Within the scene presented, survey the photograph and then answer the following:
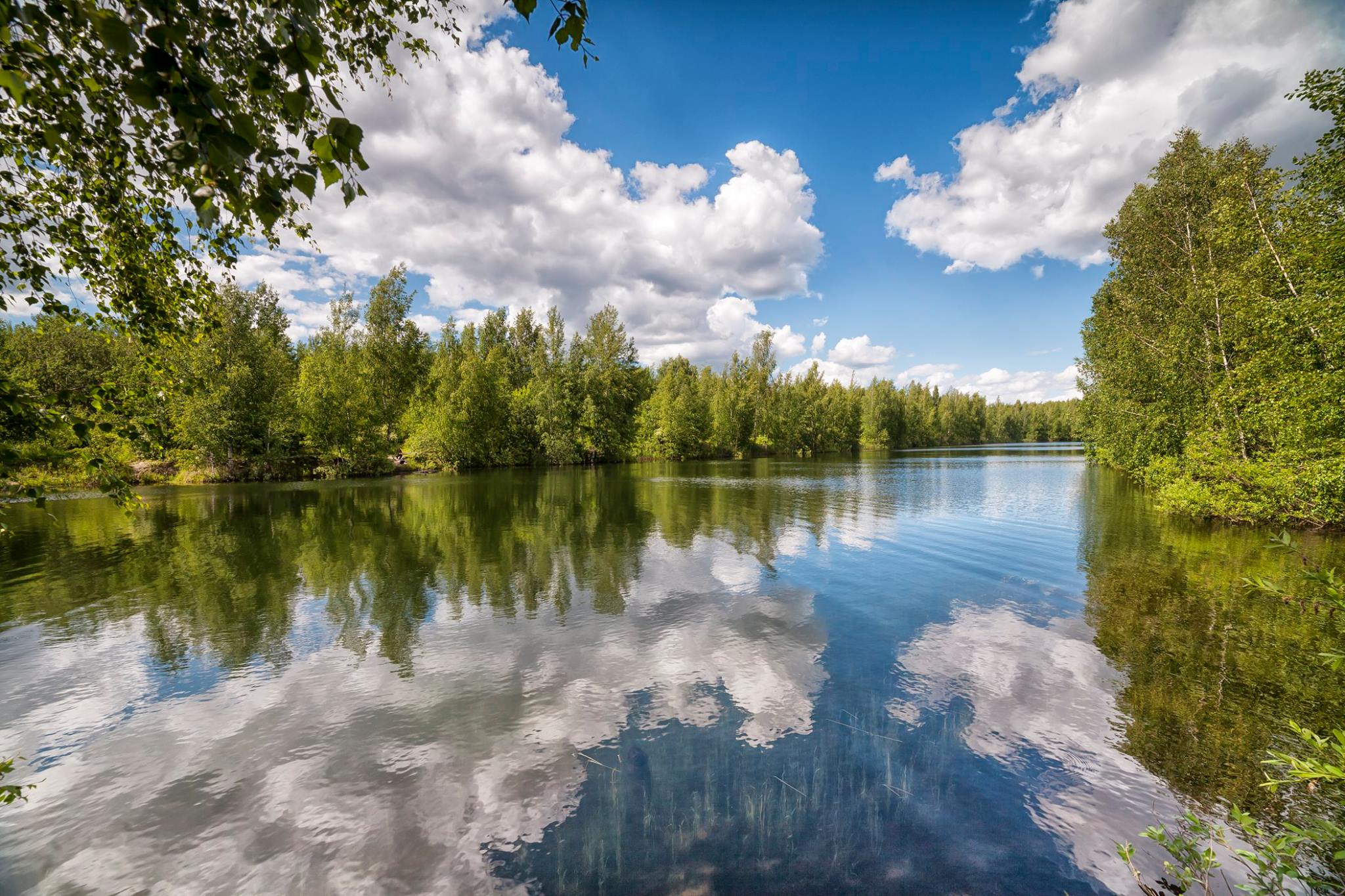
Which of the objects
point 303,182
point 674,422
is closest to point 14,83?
point 303,182

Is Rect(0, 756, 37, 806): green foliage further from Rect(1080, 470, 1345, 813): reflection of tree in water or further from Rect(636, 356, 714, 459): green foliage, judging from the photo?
Rect(636, 356, 714, 459): green foliage

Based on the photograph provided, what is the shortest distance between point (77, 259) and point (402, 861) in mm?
7566

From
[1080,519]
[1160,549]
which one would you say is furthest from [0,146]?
[1080,519]

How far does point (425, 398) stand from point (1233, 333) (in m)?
78.5

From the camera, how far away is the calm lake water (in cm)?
546

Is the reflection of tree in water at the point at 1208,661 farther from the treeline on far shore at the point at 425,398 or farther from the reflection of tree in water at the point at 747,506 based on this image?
the treeline on far shore at the point at 425,398

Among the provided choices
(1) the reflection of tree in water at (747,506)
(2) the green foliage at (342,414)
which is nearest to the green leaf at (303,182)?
(1) the reflection of tree in water at (747,506)

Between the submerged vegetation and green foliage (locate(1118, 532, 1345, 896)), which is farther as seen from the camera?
the submerged vegetation

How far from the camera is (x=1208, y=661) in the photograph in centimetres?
929

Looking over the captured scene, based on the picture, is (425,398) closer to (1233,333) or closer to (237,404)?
(237,404)

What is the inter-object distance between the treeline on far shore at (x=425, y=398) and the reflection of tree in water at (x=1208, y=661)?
3154 cm

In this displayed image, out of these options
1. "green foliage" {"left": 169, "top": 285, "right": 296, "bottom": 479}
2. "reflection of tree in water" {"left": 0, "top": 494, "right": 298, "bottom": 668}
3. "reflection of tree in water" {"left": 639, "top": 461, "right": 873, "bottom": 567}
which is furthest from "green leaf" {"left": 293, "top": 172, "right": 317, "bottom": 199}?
"green foliage" {"left": 169, "top": 285, "right": 296, "bottom": 479}

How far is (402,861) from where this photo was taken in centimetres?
542

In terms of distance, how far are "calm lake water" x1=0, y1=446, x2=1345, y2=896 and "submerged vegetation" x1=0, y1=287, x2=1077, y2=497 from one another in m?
9.93
